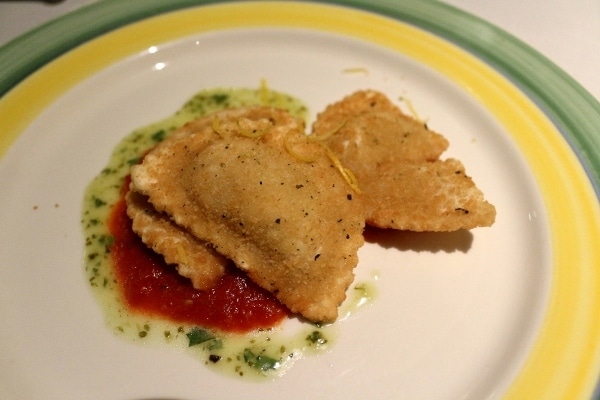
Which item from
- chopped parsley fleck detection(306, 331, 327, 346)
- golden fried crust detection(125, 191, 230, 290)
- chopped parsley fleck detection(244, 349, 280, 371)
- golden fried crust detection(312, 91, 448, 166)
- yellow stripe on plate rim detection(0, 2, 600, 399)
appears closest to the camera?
yellow stripe on plate rim detection(0, 2, 600, 399)

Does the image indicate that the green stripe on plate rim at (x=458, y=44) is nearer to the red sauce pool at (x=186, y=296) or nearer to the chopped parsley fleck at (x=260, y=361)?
the red sauce pool at (x=186, y=296)

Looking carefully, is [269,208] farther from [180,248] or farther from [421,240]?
[421,240]

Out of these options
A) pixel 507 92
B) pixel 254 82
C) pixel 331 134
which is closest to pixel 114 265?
pixel 331 134

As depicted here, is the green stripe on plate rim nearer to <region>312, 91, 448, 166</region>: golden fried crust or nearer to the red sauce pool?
<region>312, 91, 448, 166</region>: golden fried crust

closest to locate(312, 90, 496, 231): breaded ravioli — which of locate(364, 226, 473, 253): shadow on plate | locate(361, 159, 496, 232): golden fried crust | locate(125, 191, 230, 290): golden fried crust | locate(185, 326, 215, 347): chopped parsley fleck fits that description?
locate(361, 159, 496, 232): golden fried crust

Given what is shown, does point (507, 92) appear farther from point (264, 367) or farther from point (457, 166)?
point (264, 367)

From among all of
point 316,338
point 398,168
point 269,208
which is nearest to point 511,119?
point 398,168
